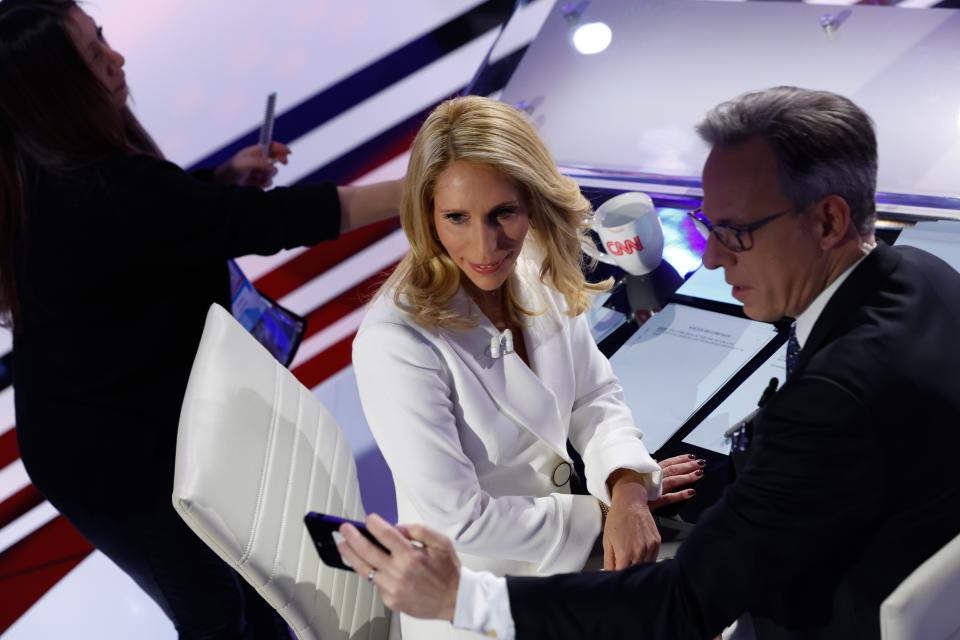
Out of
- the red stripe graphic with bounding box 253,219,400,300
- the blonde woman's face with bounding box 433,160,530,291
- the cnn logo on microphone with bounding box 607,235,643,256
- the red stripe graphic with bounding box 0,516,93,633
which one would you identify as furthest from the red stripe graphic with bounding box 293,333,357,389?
the blonde woman's face with bounding box 433,160,530,291

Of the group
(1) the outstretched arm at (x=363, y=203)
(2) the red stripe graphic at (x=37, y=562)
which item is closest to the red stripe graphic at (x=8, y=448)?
(2) the red stripe graphic at (x=37, y=562)

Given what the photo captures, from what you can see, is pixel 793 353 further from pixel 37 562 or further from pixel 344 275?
pixel 37 562

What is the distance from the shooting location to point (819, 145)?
4.46 feet

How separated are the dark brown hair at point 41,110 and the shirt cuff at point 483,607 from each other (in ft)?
4.47

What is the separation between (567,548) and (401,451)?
1.28 feet

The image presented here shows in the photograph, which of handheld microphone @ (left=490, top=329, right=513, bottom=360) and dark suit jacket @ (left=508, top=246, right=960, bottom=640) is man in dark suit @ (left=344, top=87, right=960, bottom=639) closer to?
dark suit jacket @ (left=508, top=246, right=960, bottom=640)

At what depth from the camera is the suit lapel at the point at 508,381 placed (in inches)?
73.5

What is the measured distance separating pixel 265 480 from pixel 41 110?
98cm

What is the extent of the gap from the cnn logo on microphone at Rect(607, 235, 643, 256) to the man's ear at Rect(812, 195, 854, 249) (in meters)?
0.97

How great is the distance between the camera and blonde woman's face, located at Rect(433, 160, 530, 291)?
1780 millimetres

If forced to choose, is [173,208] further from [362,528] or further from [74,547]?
[74,547]

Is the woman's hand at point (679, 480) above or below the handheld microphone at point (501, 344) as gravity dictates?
below

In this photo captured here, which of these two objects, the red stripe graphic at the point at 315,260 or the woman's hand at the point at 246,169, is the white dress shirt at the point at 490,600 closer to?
the woman's hand at the point at 246,169

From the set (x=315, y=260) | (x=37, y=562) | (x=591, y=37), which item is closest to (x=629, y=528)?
(x=591, y=37)
